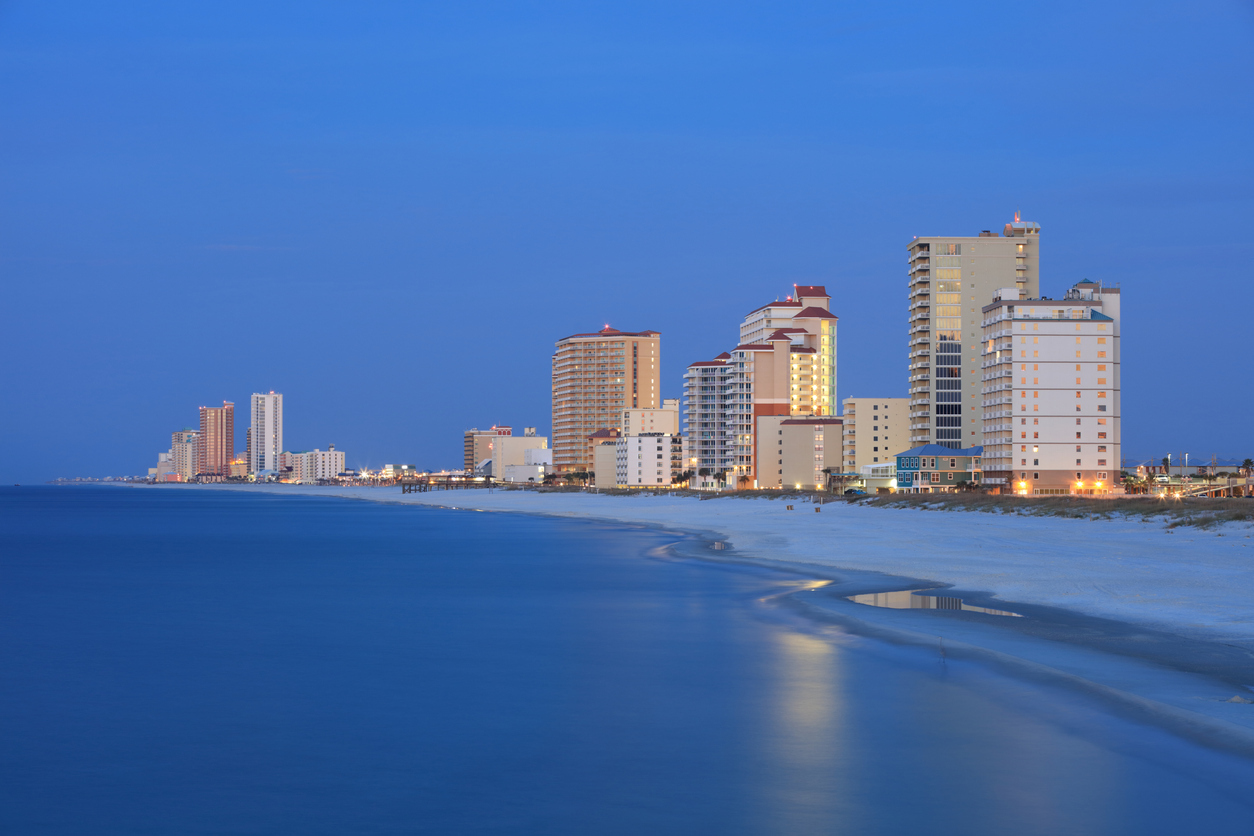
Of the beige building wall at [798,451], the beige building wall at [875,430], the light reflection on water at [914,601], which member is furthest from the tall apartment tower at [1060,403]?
the light reflection on water at [914,601]

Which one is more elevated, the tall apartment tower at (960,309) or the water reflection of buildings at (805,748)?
the tall apartment tower at (960,309)

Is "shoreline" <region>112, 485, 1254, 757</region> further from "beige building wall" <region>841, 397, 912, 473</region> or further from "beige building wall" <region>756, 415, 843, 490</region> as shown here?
"beige building wall" <region>756, 415, 843, 490</region>

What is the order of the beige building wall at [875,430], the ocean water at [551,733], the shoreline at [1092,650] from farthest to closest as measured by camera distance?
the beige building wall at [875,430], the shoreline at [1092,650], the ocean water at [551,733]

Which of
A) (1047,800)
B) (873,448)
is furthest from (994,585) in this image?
(873,448)

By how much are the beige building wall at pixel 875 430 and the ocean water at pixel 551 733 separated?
14140 centimetres

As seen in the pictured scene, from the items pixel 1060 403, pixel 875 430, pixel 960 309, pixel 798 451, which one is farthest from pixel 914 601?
pixel 798 451

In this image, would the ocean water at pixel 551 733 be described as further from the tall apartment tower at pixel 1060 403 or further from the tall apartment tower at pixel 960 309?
the tall apartment tower at pixel 960 309

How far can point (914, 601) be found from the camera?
30.2 m

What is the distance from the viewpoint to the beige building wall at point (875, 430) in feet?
560

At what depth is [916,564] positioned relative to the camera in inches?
1618

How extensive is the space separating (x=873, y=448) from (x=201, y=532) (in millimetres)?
110624

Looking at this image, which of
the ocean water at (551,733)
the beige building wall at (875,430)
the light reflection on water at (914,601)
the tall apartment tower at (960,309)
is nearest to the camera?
the ocean water at (551,733)

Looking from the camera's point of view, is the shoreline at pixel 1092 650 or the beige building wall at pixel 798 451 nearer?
the shoreline at pixel 1092 650

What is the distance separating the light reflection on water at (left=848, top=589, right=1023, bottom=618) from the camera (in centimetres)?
2801
